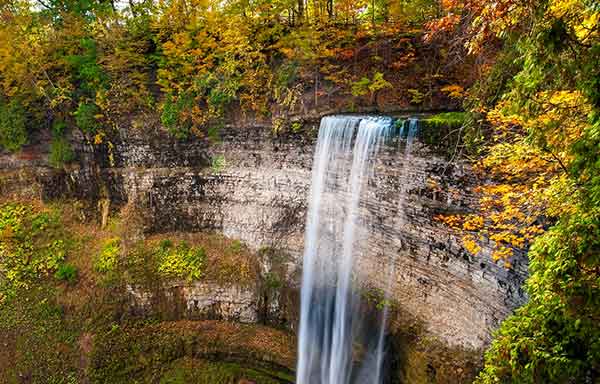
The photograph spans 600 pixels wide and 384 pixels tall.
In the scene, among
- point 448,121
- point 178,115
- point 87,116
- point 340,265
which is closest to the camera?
point 448,121

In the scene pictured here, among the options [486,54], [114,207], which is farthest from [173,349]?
[486,54]

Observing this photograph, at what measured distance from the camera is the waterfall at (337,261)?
10156 mm

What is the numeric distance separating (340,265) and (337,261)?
209 mm

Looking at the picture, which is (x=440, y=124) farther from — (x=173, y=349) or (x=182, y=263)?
Result: (x=173, y=349)

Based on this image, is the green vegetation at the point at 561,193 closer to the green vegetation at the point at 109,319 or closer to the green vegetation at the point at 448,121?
the green vegetation at the point at 448,121

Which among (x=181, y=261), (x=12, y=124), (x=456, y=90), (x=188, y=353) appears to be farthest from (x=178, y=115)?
(x=456, y=90)

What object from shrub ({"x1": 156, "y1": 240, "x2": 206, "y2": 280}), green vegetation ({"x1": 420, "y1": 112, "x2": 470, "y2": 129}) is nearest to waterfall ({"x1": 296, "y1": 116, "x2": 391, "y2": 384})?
green vegetation ({"x1": 420, "y1": 112, "x2": 470, "y2": 129})

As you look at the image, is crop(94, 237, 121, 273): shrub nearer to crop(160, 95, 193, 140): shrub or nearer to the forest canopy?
the forest canopy

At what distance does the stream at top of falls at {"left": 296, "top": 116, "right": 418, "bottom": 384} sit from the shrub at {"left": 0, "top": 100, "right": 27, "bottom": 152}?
1272 centimetres

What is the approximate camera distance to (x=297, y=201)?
12445 mm

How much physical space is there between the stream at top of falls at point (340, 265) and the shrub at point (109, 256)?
294 inches

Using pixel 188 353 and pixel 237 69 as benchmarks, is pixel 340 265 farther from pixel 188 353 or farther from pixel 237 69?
pixel 237 69

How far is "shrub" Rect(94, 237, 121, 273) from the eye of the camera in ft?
46.1

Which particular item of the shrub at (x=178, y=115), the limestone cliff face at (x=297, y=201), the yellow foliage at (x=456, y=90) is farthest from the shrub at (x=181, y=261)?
the yellow foliage at (x=456, y=90)
